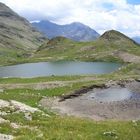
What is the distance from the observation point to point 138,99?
209ft

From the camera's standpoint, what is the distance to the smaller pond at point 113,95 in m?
64.1

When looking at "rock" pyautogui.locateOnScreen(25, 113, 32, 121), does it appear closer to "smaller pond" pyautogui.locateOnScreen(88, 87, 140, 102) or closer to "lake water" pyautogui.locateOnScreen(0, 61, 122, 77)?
"smaller pond" pyautogui.locateOnScreen(88, 87, 140, 102)

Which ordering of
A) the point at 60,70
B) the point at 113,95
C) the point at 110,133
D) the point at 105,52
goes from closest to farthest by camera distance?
the point at 110,133
the point at 113,95
the point at 60,70
the point at 105,52

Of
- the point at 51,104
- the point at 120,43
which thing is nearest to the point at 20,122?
the point at 51,104

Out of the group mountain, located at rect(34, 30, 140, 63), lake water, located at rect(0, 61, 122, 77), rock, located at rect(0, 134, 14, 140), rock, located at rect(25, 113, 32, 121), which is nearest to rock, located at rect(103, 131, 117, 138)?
rock, located at rect(0, 134, 14, 140)

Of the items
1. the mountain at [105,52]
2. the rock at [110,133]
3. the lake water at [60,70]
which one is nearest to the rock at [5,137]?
the rock at [110,133]

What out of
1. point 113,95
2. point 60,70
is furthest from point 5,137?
point 60,70

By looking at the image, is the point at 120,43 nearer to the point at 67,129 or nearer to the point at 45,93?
the point at 45,93

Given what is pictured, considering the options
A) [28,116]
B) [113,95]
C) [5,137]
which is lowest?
[113,95]

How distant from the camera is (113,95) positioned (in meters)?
67.6

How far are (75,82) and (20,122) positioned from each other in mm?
40934

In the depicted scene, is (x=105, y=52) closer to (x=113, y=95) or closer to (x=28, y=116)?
(x=113, y=95)

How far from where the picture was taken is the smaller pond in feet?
210

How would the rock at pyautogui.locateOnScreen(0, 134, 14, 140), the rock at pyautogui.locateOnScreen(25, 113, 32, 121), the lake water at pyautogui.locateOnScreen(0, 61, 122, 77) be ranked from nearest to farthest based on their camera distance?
the rock at pyautogui.locateOnScreen(0, 134, 14, 140) → the rock at pyautogui.locateOnScreen(25, 113, 32, 121) → the lake water at pyautogui.locateOnScreen(0, 61, 122, 77)
